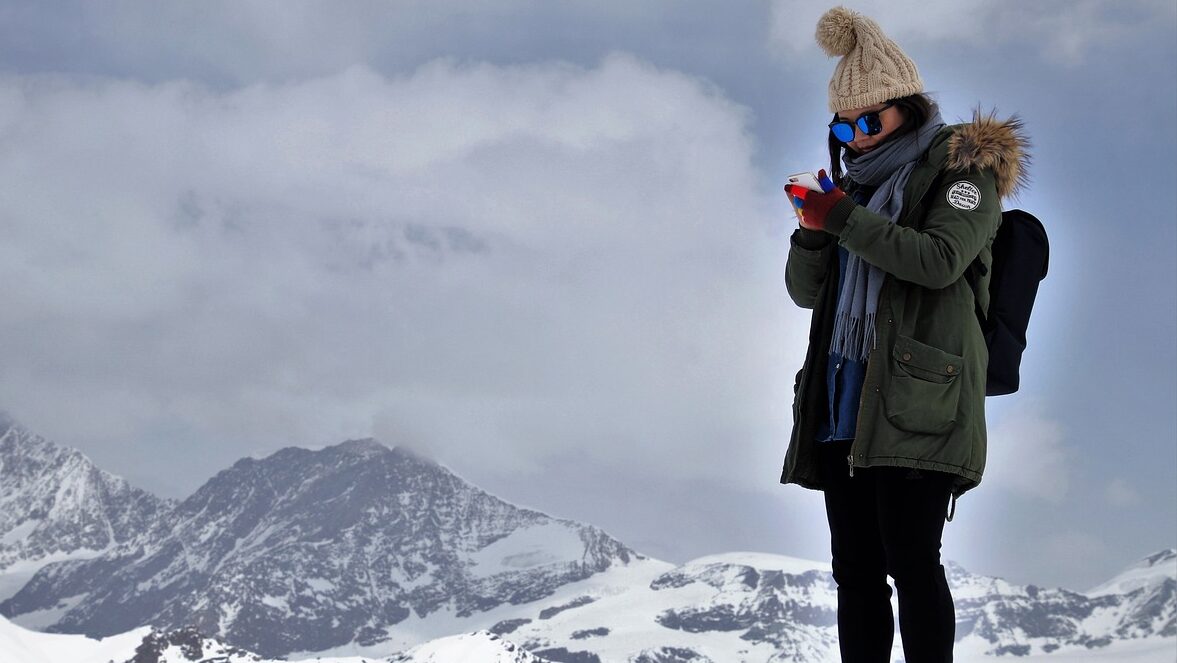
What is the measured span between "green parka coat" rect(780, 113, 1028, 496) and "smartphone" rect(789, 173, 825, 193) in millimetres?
74

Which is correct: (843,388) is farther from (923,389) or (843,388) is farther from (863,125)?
(863,125)

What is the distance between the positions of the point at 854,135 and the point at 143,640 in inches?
7239

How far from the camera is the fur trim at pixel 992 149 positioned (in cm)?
257

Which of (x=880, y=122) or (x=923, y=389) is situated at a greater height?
(x=880, y=122)

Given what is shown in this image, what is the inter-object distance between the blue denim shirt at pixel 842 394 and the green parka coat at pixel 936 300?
2.9 inches

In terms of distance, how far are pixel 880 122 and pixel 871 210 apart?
254 mm

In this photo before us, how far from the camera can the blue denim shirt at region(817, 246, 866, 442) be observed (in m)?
2.64

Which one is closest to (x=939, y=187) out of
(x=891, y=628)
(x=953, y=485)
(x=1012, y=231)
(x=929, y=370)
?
(x=1012, y=231)

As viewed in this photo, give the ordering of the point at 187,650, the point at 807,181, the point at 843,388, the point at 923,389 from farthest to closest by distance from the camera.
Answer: the point at 187,650 → the point at 843,388 → the point at 807,181 → the point at 923,389

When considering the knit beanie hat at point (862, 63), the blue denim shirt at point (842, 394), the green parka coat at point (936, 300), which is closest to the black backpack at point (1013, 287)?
the green parka coat at point (936, 300)


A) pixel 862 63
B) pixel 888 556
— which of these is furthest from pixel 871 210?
pixel 888 556

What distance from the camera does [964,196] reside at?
101 inches

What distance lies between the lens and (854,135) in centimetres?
277

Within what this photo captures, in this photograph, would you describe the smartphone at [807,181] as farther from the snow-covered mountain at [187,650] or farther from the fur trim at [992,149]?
the snow-covered mountain at [187,650]
